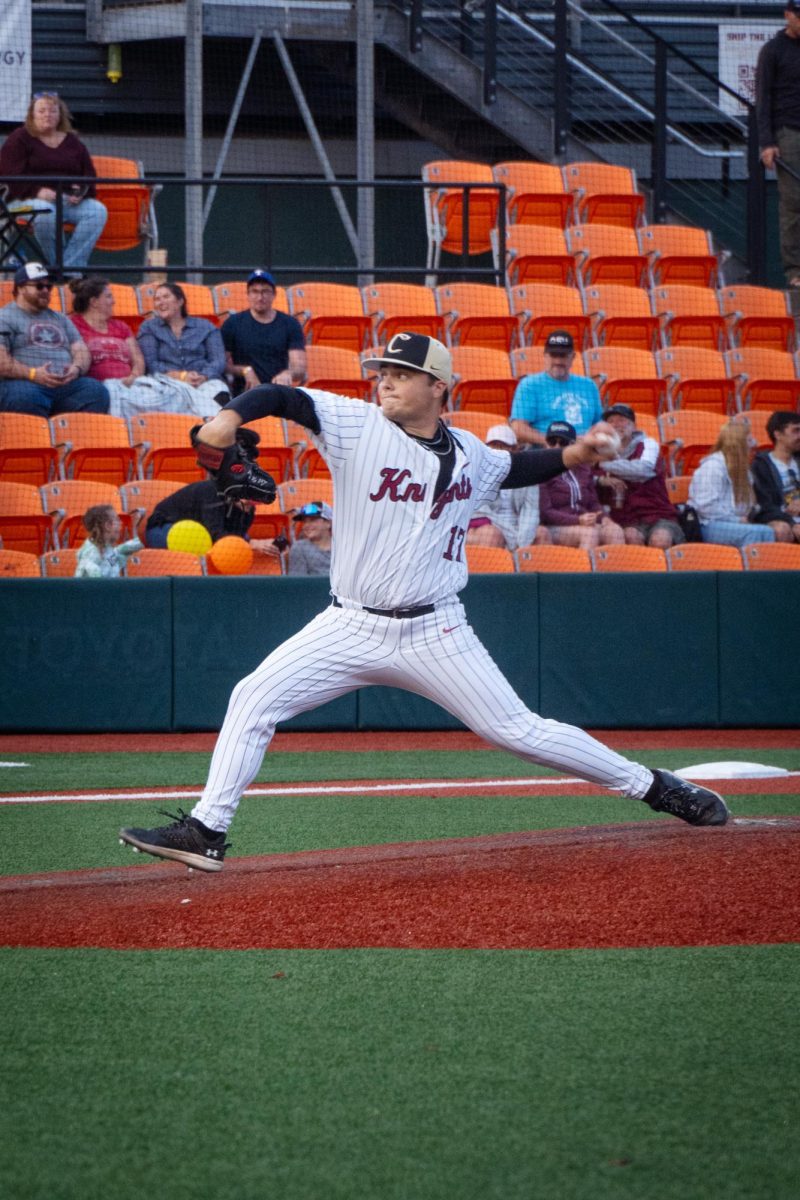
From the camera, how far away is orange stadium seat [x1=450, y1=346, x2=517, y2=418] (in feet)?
39.3

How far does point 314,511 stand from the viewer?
9867 millimetres

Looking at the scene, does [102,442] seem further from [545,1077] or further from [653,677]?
[545,1077]

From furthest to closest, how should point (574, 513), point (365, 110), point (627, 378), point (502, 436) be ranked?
point (365, 110)
point (627, 378)
point (574, 513)
point (502, 436)

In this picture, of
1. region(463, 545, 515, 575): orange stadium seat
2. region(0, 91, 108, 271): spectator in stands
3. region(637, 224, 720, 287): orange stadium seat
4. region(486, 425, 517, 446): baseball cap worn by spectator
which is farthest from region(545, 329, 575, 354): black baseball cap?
region(0, 91, 108, 271): spectator in stands

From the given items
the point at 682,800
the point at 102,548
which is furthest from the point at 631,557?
the point at 682,800

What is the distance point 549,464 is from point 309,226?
12.6 meters

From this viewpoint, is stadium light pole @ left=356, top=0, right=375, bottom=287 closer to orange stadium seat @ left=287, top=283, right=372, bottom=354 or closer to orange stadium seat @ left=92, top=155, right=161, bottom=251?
orange stadium seat @ left=287, top=283, right=372, bottom=354

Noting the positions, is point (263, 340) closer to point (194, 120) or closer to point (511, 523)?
point (511, 523)

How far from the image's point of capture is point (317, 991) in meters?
3.69

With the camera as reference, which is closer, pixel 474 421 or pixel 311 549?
pixel 311 549

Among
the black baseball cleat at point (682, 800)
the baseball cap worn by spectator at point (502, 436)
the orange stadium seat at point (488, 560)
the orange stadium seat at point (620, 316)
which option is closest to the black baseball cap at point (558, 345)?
the baseball cap worn by spectator at point (502, 436)

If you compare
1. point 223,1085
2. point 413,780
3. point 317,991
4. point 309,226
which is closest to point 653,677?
point 413,780

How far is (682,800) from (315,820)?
1.81 metres

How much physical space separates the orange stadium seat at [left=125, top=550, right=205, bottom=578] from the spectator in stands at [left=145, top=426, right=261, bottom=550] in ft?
0.60
